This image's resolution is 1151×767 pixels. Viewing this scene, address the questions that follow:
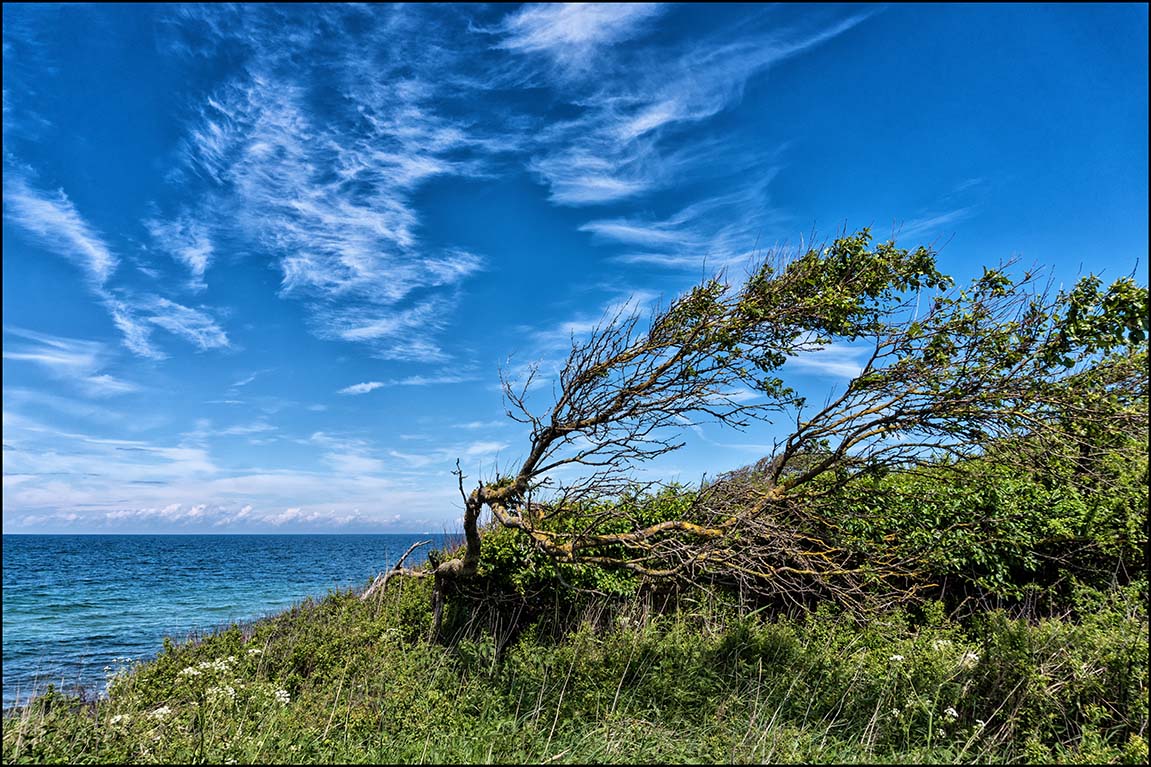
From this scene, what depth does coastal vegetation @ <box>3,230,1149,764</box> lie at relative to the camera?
5.38 meters

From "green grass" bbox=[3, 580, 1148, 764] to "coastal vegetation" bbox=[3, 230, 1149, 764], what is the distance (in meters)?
0.03

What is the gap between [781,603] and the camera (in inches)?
366

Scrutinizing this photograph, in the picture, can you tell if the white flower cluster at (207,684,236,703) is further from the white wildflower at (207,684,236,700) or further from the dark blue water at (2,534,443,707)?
the dark blue water at (2,534,443,707)

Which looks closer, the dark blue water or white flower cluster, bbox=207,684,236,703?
white flower cluster, bbox=207,684,236,703

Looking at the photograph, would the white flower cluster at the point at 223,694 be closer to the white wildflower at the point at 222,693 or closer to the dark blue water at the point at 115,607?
the white wildflower at the point at 222,693

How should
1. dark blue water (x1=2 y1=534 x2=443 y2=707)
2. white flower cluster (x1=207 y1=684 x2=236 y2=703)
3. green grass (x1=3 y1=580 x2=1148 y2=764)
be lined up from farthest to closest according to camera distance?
dark blue water (x1=2 y1=534 x2=443 y2=707) < white flower cluster (x1=207 y1=684 x2=236 y2=703) < green grass (x1=3 y1=580 x2=1148 y2=764)

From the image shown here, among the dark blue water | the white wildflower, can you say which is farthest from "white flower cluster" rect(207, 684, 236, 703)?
the dark blue water

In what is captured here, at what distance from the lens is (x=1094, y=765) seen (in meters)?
4.77

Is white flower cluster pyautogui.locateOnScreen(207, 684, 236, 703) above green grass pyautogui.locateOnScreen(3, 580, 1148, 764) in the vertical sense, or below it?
above

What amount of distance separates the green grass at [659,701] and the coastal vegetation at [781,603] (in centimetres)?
3

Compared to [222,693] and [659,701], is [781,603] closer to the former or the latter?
[659,701]

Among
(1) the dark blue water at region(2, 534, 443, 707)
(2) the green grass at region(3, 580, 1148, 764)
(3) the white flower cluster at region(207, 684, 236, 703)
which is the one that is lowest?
(1) the dark blue water at region(2, 534, 443, 707)

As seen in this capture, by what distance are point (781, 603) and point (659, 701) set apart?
151 inches

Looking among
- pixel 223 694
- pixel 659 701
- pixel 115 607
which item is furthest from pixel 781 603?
pixel 115 607
